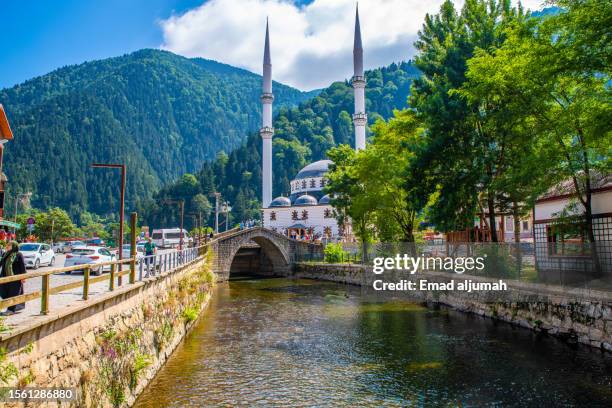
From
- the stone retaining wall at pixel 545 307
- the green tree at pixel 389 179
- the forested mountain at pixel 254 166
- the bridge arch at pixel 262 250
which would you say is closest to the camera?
the stone retaining wall at pixel 545 307

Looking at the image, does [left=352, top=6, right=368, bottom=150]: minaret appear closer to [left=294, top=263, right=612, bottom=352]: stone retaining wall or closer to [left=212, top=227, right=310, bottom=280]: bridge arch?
[left=212, top=227, right=310, bottom=280]: bridge arch

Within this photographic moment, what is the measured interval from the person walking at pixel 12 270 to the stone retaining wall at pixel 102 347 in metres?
1.04

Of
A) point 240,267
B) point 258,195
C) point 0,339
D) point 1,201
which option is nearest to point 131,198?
point 258,195

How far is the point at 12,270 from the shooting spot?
31.3 ft

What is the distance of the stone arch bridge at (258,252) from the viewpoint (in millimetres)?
49938

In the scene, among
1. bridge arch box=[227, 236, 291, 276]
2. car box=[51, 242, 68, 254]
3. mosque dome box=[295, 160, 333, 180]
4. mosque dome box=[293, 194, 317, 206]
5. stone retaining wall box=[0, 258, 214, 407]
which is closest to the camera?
stone retaining wall box=[0, 258, 214, 407]

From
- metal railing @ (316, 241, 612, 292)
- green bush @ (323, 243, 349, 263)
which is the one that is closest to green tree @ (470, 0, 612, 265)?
metal railing @ (316, 241, 612, 292)

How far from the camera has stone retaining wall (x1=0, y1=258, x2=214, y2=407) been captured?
7.09 m

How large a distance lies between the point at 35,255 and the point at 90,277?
15513mm

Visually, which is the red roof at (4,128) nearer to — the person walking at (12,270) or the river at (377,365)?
the river at (377,365)

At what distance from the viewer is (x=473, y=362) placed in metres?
15.4

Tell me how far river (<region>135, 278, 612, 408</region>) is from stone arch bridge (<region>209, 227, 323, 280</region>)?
85.0 ft

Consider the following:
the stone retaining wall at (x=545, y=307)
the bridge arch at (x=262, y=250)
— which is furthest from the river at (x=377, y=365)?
the bridge arch at (x=262, y=250)

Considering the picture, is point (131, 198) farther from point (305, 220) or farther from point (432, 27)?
point (432, 27)
